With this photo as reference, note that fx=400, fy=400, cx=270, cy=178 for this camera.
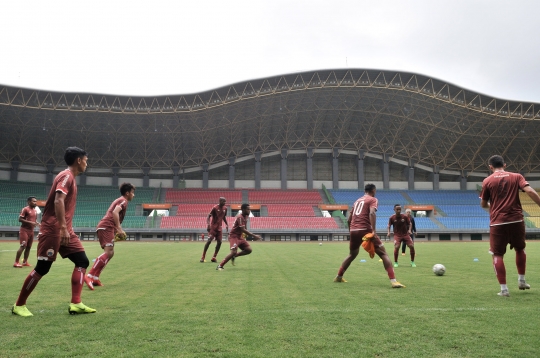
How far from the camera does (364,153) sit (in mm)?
58750

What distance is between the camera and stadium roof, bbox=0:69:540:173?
47000 millimetres

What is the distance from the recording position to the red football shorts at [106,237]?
906cm

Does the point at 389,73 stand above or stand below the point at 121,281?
above

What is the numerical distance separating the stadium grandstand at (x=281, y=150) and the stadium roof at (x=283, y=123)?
0.17m

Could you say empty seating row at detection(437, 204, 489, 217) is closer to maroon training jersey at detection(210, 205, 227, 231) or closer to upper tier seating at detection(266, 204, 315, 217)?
upper tier seating at detection(266, 204, 315, 217)

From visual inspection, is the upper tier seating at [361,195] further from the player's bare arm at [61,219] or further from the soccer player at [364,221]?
the player's bare arm at [61,219]

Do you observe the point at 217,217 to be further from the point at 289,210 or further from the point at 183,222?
the point at 289,210

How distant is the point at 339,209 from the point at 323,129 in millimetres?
11691

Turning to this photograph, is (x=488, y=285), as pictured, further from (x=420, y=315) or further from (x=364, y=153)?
(x=364, y=153)

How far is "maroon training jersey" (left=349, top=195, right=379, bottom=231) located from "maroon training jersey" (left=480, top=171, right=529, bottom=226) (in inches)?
86.1

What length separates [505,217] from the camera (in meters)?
6.86

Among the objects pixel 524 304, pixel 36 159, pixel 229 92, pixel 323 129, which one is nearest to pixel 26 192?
pixel 36 159

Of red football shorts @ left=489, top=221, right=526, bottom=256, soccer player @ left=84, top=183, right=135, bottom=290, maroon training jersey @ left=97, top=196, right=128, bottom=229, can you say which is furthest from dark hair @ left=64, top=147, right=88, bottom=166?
red football shorts @ left=489, top=221, right=526, bottom=256

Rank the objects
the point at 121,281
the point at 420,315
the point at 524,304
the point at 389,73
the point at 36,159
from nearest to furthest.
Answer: the point at 420,315 → the point at 524,304 → the point at 121,281 → the point at 389,73 → the point at 36,159
